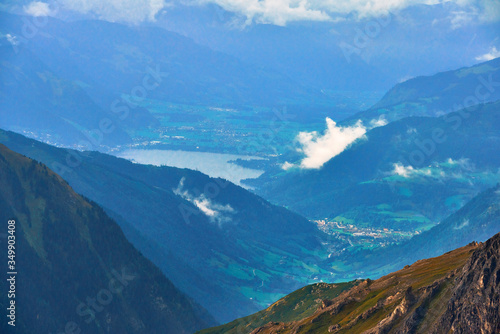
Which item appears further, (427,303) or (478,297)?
(427,303)

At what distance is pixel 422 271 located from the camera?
475 feet

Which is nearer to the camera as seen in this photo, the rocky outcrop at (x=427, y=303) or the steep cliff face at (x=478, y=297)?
the steep cliff face at (x=478, y=297)

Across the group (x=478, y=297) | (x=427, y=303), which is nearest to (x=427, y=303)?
(x=427, y=303)

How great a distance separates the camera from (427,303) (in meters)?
107

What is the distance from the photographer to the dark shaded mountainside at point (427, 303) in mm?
87125

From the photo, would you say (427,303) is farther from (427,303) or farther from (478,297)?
(478,297)

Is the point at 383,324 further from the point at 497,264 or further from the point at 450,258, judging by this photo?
the point at 450,258

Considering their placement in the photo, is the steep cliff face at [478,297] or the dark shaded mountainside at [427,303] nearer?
the steep cliff face at [478,297]

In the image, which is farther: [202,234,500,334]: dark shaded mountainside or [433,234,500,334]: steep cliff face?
[202,234,500,334]: dark shaded mountainside

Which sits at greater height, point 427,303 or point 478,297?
point 427,303

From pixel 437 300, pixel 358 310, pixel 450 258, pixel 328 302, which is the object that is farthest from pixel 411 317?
A: pixel 328 302

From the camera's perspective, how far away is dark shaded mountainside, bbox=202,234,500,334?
8712cm

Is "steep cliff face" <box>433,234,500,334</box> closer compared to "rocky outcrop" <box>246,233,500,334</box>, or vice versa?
"steep cliff face" <box>433,234,500,334</box>

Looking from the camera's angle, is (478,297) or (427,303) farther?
(427,303)
